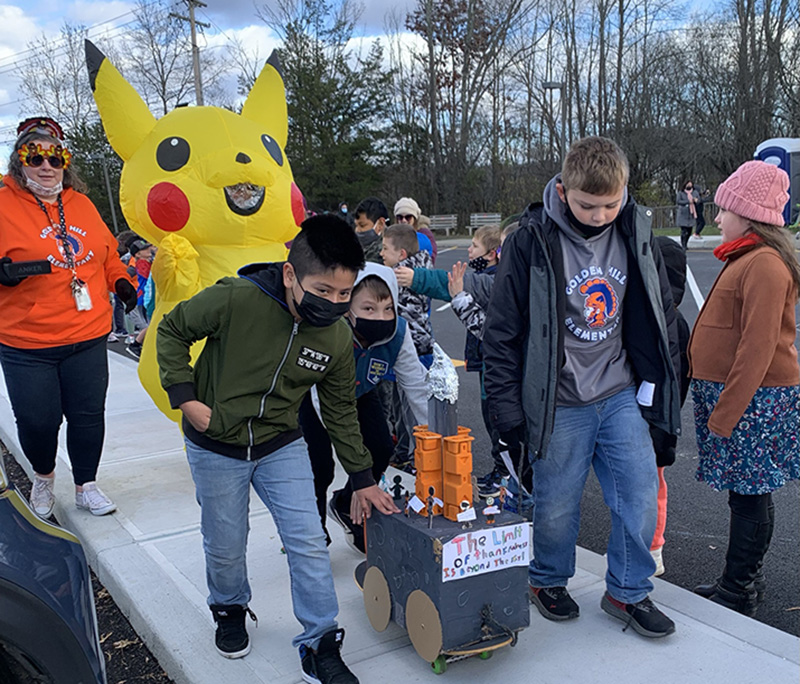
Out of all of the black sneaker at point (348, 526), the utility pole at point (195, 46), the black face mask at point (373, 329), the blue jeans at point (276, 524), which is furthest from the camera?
the utility pole at point (195, 46)

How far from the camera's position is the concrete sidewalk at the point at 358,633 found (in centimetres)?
272

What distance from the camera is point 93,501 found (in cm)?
439

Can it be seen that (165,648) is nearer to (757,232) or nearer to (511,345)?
(511,345)

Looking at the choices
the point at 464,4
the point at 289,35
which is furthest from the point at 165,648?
the point at 464,4

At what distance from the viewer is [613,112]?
38.6m

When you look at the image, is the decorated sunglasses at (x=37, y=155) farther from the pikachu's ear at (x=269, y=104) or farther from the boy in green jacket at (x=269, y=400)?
the boy in green jacket at (x=269, y=400)

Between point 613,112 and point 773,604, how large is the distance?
3866cm

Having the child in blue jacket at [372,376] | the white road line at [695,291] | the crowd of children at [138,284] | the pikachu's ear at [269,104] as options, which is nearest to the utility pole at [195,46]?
the crowd of children at [138,284]

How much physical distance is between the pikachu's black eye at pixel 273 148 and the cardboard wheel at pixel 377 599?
277 cm

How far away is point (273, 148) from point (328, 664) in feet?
10.6

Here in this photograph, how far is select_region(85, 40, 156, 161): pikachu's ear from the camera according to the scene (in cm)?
457

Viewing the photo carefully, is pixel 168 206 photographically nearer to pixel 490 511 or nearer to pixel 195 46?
pixel 490 511

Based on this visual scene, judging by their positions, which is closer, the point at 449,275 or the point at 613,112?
the point at 449,275

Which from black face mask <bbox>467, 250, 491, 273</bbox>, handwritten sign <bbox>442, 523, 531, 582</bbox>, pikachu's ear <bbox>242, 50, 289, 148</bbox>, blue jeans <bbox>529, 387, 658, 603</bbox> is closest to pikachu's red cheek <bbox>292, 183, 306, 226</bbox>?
pikachu's ear <bbox>242, 50, 289, 148</bbox>
